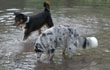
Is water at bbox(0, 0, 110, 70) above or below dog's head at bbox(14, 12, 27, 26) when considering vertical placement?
below

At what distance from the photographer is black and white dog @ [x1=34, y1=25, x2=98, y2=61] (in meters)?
6.10

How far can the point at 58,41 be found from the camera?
6277 millimetres

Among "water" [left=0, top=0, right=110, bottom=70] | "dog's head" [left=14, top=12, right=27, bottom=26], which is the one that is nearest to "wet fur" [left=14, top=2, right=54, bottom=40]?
"dog's head" [left=14, top=12, right=27, bottom=26]

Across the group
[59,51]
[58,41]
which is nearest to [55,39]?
[58,41]

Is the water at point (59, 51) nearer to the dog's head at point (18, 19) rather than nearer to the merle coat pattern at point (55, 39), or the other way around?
the merle coat pattern at point (55, 39)

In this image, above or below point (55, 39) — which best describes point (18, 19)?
above

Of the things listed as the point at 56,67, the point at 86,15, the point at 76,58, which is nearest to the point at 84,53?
the point at 76,58

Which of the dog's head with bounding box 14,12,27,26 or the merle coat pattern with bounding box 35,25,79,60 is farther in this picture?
the dog's head with bounding box 14,12,27,26

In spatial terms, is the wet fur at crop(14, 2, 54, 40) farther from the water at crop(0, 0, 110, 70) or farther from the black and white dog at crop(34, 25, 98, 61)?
the black and white dog at crop(34, 25, 98, 61)

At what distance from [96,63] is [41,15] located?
11.9ft

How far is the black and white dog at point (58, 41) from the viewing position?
6098 millimetres

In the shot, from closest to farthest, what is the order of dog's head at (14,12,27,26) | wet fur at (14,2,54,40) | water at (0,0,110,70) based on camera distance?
water at (0,0,110,70) → dog's head at (14,12,27,26) → wet fur at (14,2,54,40)

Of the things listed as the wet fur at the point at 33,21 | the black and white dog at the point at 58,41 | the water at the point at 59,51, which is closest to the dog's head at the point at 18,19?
the wet fur at the point at 33,21

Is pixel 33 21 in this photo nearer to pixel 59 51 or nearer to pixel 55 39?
pixel 59 51
